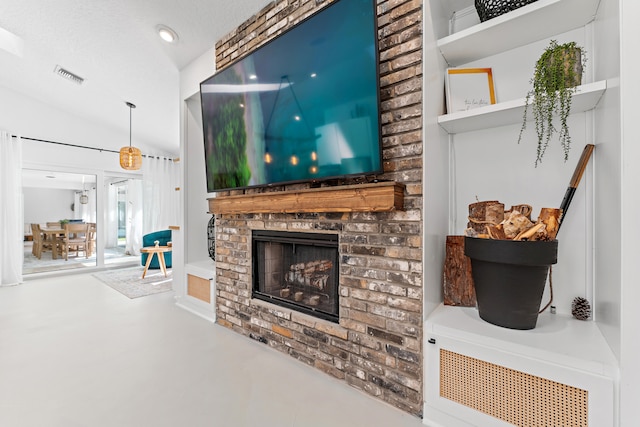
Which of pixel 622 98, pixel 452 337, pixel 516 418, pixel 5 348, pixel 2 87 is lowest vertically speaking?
pixel 5 348

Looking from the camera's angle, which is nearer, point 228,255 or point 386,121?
point 386,121

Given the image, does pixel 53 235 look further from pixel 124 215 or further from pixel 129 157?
pixel 129 157

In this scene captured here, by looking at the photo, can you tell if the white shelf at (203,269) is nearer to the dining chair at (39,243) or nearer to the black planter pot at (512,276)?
the black planter pot at (512,276)

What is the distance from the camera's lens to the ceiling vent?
380 centimetres

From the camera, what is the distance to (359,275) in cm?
169

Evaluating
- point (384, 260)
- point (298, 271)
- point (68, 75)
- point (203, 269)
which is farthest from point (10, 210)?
point (384, 260)

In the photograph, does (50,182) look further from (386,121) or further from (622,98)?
(622,98)

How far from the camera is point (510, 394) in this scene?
1.20 meters

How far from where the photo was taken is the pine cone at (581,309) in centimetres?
137

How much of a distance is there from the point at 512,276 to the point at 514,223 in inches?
8.8

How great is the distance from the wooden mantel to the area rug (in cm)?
230

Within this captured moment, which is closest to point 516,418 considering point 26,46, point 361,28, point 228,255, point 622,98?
point 622,98

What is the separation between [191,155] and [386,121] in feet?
8.14

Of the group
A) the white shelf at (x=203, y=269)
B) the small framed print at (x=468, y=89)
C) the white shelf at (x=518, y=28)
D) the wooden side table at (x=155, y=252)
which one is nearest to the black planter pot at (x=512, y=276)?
the small framed print at (x=468, y=89)
